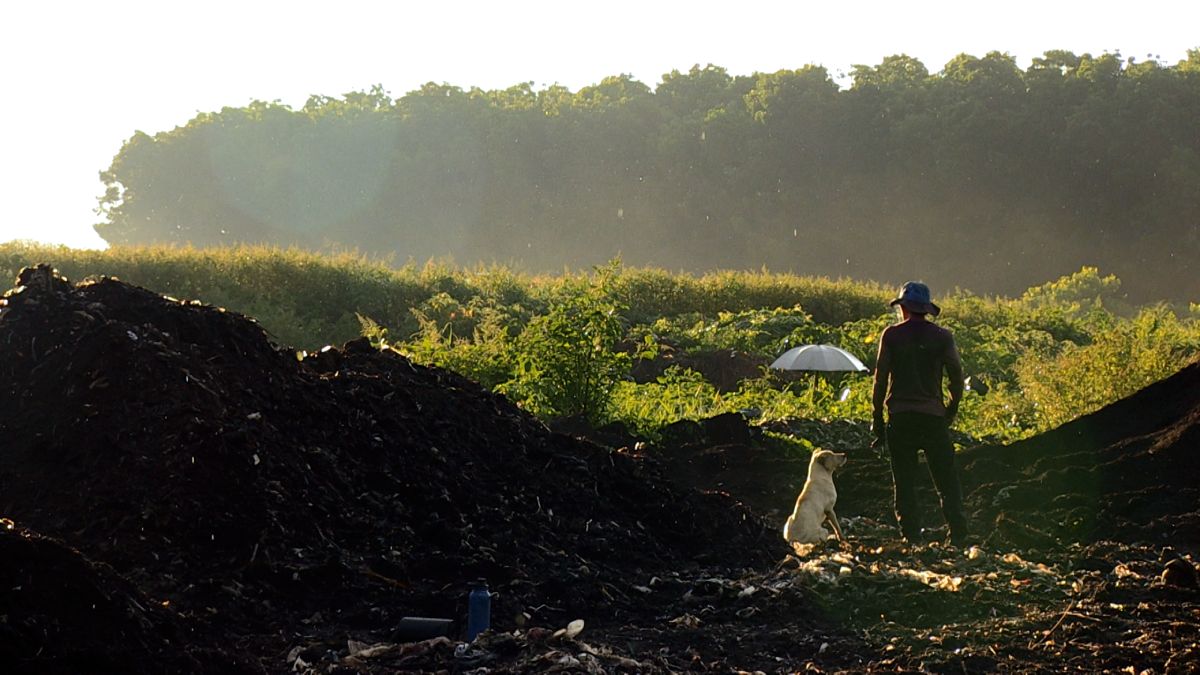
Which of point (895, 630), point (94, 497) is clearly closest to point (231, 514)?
point (94, 497)

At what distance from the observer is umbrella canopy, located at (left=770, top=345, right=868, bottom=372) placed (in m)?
17.1

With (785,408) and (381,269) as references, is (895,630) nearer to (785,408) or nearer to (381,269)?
(785,408)

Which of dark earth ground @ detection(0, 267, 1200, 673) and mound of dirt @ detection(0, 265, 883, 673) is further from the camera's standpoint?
mound of dirt @ detection(0, 265, 883, 673)

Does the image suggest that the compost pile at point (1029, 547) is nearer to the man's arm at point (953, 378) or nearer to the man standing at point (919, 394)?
the man standing at point (919, 394)

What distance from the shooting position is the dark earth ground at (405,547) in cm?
521

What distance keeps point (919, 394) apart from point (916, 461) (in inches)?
20.7

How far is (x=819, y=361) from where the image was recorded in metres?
17.2

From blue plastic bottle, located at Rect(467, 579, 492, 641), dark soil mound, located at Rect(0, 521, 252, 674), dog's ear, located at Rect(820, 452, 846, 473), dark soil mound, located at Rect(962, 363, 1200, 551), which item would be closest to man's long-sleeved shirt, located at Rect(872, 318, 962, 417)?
dog's ear, located at Rect(820, 452, 846, 473)

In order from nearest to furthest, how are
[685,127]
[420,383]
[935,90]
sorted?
[420,383]
[935,90]
[685,127]

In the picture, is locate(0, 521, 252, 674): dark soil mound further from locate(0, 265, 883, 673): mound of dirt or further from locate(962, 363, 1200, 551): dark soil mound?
locate(962, 363, 1200, 551): dark soil mound

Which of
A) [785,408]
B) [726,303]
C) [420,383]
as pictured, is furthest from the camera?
[726,303]

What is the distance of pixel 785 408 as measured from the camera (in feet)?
48.4

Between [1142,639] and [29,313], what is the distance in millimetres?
6168

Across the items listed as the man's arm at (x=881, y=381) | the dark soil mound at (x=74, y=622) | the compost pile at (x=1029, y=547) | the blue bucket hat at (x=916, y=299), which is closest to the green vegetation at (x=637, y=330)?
the compost pile at (x=1029, y=547)
